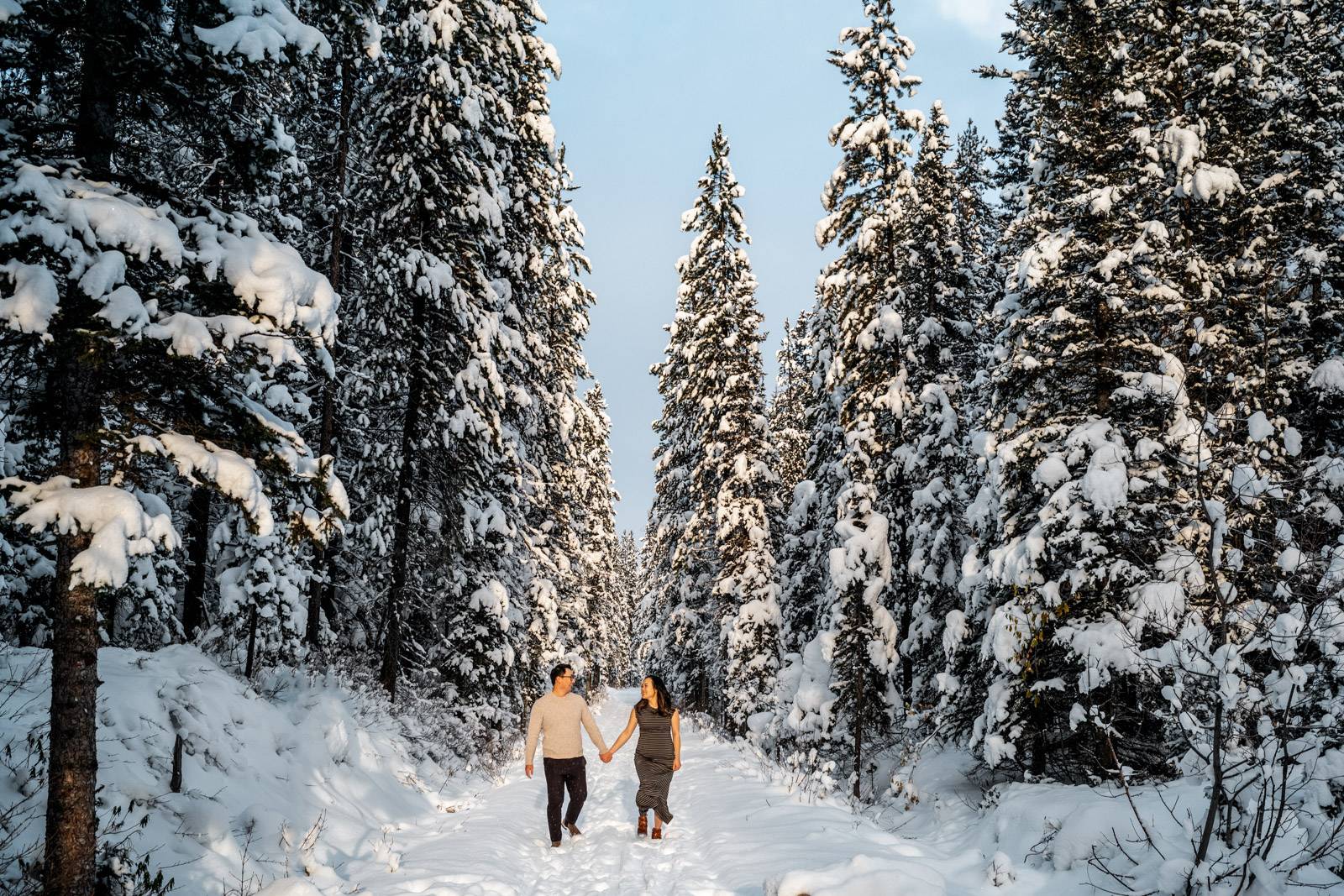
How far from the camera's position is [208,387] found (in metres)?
4.97

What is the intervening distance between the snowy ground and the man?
1.47 ft

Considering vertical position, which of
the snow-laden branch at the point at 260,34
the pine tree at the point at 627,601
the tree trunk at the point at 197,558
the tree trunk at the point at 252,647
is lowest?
the pine tree at the point at 627,601

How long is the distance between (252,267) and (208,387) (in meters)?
0.93

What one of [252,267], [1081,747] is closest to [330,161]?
[252,267]

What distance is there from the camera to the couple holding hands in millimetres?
9016

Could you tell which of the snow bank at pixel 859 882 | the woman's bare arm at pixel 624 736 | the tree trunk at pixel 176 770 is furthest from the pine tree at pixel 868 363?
the tree trunk at pixel 176 770

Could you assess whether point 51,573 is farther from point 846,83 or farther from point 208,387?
point 846,83

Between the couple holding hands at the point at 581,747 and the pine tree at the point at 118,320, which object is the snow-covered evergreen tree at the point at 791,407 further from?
the pine tree at the point at 118,320

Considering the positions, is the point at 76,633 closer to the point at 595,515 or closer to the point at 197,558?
the point at 197,558

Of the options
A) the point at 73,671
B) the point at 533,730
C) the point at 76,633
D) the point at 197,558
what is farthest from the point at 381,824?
the point at 197,558

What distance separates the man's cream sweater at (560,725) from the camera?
29.7ft

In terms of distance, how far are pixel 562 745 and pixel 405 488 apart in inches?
274

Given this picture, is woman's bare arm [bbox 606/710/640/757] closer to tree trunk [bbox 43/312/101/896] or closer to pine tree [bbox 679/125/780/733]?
tree trunk [bbox 43/312/101/896]

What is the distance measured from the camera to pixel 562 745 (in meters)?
9.04
